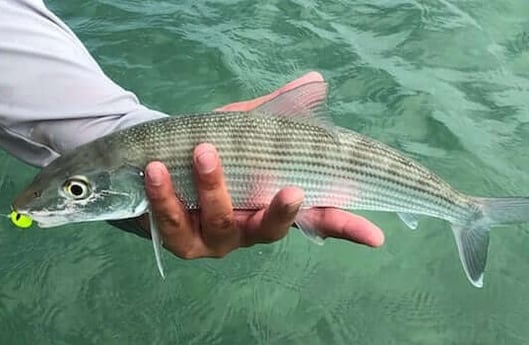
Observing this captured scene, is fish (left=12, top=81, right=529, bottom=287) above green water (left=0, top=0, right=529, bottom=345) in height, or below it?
above

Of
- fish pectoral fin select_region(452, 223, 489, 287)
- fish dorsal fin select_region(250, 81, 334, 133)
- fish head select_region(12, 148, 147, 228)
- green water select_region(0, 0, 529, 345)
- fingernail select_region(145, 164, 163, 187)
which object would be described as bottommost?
green water select_region(0, 0, 529, 345)

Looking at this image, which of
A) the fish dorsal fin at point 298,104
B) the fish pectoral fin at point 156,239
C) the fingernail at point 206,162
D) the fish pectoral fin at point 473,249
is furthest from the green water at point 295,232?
the fingernail at point 206,162

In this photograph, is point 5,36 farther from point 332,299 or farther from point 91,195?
point 332,299

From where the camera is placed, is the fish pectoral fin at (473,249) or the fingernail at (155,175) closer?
the fingernail at (155,175)

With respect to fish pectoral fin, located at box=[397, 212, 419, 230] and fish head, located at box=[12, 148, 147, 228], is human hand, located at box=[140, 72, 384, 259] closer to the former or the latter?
fish head, located at box=[12, 148, 147, 228]

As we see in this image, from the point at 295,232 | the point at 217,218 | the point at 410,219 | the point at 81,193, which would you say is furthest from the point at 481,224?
the point at 295,232

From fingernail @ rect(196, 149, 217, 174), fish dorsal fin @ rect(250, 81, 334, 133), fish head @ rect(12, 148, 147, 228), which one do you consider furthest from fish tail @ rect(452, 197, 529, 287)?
fish head @ rect(12, 148, 147, 228)

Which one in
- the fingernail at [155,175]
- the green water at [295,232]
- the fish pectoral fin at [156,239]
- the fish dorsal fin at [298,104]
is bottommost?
the green water at [295,232]

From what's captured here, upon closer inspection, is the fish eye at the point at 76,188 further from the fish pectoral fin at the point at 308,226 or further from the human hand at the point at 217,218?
the fish pectoral fin at the point at 308,226
